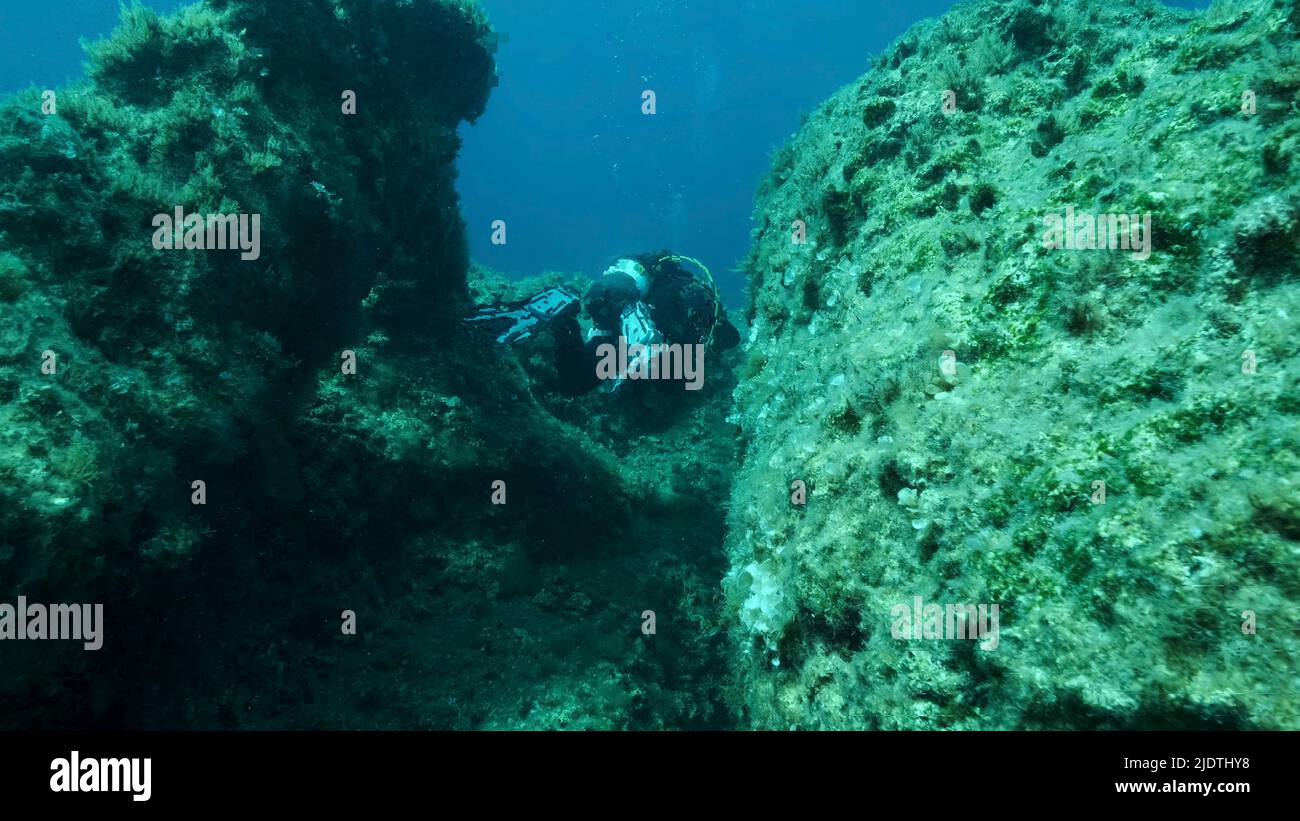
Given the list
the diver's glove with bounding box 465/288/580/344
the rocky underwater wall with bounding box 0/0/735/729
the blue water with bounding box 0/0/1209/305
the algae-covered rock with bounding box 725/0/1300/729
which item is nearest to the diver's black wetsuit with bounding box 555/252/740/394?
the diver's glove with bounding box 465/288/580/344

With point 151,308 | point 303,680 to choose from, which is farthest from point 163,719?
point 151,308

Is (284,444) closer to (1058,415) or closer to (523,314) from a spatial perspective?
(523,314)

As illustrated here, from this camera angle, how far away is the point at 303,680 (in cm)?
432

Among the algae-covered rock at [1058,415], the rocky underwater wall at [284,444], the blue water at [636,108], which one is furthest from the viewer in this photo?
the blue water at [636,108]

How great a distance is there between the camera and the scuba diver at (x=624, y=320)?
7758 mm

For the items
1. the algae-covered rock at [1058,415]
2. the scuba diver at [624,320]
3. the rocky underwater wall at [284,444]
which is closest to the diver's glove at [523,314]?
the scuba diver at [624,320]

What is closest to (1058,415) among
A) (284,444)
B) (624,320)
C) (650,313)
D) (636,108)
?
(284,444)

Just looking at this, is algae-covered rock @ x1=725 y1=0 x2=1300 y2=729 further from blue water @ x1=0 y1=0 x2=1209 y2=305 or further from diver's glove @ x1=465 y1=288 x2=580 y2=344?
blue water @ x1=0 y1=0 x2=1209 y2=305

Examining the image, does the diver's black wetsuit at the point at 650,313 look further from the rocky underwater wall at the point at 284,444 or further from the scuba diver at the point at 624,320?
the rocky underwater wall at the point at 284,444

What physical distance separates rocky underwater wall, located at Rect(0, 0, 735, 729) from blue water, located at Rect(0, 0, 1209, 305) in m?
60.8

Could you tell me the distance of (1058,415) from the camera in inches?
97.8

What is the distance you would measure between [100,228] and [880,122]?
6011 mm

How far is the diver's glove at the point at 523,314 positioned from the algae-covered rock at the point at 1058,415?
171 inches
